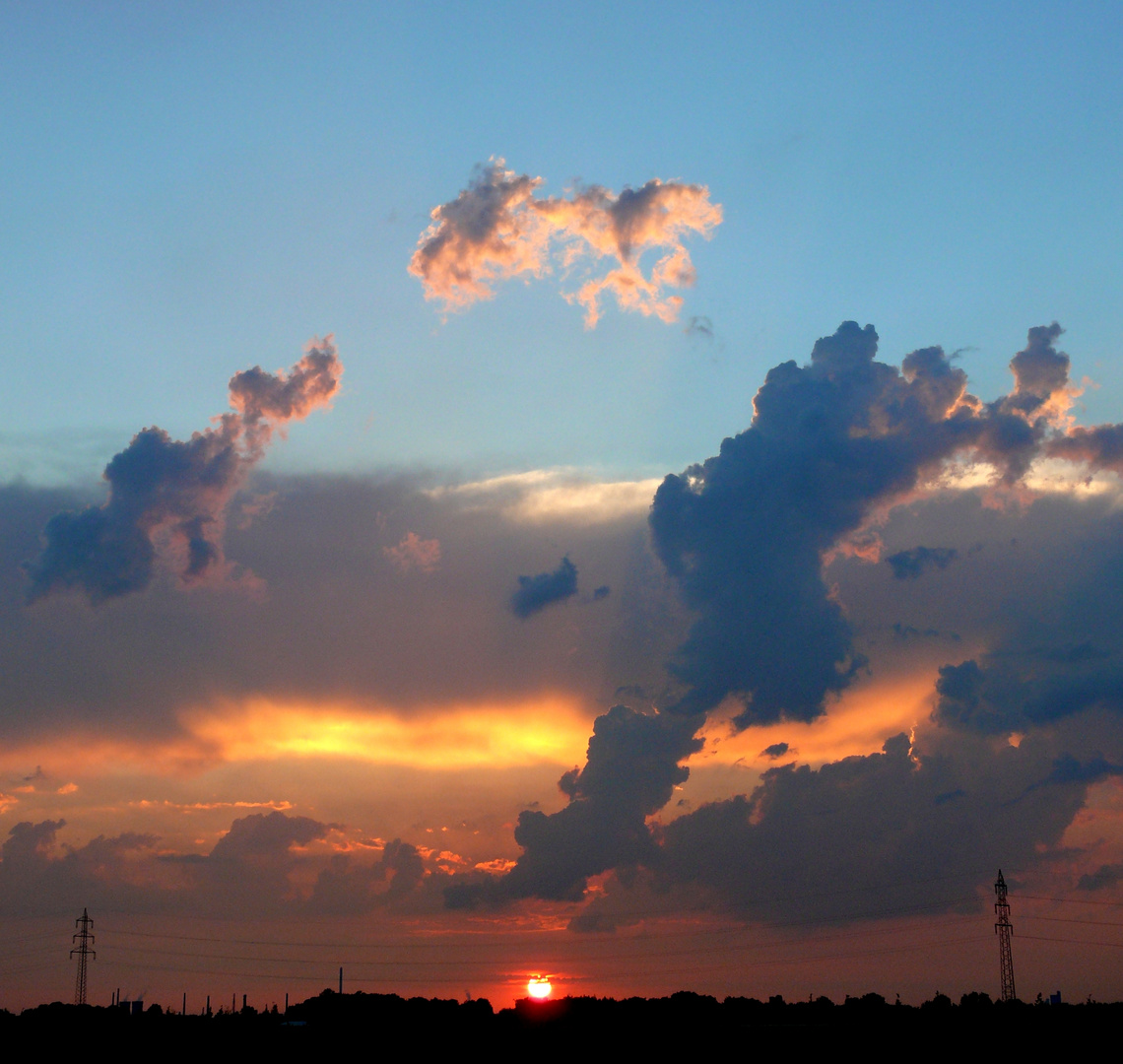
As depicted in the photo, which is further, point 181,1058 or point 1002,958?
point 1002,958

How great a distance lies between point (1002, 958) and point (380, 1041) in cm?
10247

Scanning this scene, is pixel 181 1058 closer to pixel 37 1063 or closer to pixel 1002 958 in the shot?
pixel 37 1063

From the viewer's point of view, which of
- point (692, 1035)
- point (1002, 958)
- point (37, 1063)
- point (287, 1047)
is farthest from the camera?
point (1002, 958)

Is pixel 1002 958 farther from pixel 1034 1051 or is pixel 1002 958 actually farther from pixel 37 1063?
pixel 37 1063

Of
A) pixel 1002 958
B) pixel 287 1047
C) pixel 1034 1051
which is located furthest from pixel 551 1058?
pixel 1002 958

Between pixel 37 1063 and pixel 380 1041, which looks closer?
pixel 37 1063

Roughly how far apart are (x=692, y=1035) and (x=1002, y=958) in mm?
57918

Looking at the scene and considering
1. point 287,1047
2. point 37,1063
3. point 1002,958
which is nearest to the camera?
point 37,1063

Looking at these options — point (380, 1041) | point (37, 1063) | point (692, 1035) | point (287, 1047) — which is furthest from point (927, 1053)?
point (37, 1063)

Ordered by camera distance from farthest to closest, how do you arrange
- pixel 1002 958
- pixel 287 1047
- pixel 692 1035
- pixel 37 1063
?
pixel 1002 958 → pixel 692 1035 → pixel 287 1047 → pixel 37 1063

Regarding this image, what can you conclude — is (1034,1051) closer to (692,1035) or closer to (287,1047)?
(692,1035)

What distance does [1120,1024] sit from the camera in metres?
180

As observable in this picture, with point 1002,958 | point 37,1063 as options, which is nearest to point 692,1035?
point 1002,958

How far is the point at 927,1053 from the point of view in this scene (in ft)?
514
